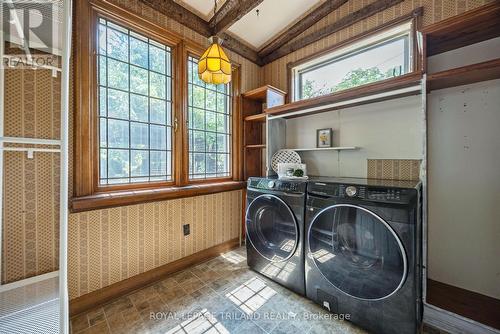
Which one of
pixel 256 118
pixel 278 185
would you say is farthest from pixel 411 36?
pixel 278 185

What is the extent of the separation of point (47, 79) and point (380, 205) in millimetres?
2345

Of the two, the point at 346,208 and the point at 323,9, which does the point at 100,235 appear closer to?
the point at 346,208

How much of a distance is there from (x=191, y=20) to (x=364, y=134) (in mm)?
2121

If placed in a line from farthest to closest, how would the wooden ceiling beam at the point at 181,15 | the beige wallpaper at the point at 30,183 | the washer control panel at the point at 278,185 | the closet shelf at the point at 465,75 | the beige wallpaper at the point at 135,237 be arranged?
1. the wooden ceiling beam at the point at 181,15
2. the washer control panel at the point at 278,185
3. the beige wallpaper at the point at 135,237
4. the beige wallpaper at the point at 30,183
5. the closet shelf at the point at 465,75

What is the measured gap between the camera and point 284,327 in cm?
137

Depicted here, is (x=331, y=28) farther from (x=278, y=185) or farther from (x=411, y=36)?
(x=278, y=185)

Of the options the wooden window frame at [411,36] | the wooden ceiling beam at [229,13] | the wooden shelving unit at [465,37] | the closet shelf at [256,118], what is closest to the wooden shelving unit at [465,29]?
the wooden shelving unit at [465,37]

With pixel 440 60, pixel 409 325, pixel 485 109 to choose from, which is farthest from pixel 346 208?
pixel 440 60

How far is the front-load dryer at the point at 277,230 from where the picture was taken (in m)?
1.62

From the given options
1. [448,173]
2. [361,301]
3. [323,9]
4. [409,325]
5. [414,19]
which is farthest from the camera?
[323,9]

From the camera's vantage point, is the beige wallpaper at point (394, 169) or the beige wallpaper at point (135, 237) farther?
the beige wallpaper at point (394, 169)

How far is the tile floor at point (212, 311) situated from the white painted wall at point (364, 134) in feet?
4.17

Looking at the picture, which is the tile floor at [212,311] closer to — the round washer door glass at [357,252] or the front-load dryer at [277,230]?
the front-load dryer at [277,230]

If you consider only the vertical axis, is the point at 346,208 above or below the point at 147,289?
above
